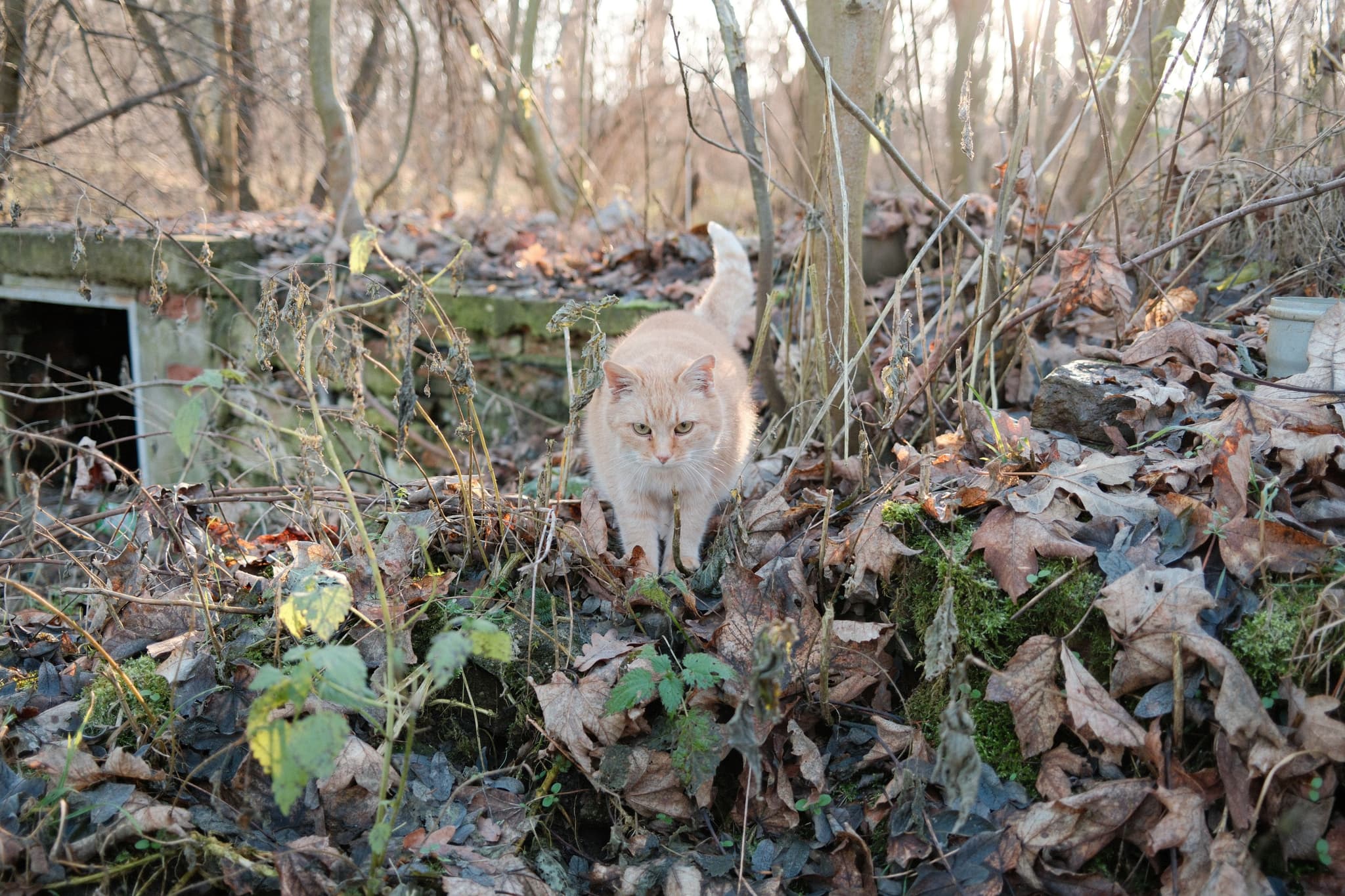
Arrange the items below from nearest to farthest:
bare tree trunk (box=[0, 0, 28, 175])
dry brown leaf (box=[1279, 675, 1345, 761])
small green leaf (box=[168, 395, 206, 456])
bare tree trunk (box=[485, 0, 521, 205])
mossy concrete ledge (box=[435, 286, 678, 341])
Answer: dry brown leaf (box=[1279, 675, 1345, 761])
small green leaf (box=[168, 395, 206, 456])
mossy concrete ledge (box=[435, 286, 678, 341])
bare tree trunk (box=[0, 0, 28, 175])
bare tree trunk (box=[485, 0, 521, 205])

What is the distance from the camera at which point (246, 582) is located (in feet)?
7.81

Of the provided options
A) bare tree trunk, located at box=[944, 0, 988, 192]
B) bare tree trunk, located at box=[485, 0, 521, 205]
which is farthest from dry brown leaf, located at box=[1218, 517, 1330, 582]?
bare tree trunk, located at box=[485, 0, 521, 205]

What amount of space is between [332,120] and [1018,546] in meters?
6.02

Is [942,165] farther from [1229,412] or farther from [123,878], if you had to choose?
[123,878]

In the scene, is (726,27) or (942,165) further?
(942,165)

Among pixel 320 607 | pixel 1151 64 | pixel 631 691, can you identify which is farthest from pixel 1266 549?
pixel 1151 64

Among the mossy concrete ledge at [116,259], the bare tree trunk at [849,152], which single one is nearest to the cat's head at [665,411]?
the bare tree trunk at [849,152]

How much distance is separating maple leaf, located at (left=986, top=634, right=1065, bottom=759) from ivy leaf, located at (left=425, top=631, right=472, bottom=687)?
1087mm

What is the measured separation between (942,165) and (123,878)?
798cm

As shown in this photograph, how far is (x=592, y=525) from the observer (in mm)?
2625

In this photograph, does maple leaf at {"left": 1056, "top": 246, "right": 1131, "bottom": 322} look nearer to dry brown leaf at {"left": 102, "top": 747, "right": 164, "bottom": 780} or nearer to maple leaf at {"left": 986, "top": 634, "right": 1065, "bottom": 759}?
maple leaf at {"left": 986, "top": 634, "right": 1065, "bottom": 759}

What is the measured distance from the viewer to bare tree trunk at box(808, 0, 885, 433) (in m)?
2.68

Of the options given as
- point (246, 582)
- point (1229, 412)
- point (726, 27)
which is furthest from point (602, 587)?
point (726, 27)

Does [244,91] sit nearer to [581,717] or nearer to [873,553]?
[581,717]
